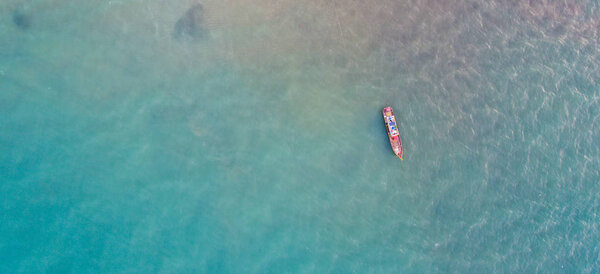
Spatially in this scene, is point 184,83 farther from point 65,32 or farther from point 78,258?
point 78,258

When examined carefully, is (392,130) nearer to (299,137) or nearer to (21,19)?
(299,137)

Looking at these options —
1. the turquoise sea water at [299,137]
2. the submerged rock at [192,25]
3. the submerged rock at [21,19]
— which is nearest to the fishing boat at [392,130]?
the turquoise sea water at [299,137]

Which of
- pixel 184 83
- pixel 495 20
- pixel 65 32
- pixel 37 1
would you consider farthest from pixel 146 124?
pixel 495 20

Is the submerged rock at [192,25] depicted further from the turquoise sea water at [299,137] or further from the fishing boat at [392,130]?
the fishing boat at [392,130]

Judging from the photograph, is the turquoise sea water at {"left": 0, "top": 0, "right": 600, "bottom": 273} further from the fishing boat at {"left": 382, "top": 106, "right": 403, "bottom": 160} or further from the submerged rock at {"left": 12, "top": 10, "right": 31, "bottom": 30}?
the fishing boat at {"left": 382, "top": 106, "right": 403, "bottom": 160}

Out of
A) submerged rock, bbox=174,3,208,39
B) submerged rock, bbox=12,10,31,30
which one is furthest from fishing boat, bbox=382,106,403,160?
submerged rock, bbox=12,10,31,30

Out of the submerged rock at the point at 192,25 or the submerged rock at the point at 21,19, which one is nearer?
the submerged rock at the point at 21,19

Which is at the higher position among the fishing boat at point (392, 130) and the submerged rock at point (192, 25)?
the submerged rock at point (192, 25)

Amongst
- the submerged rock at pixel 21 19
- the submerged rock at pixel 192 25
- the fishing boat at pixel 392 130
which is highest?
the submerged rock at pixel 21 19
